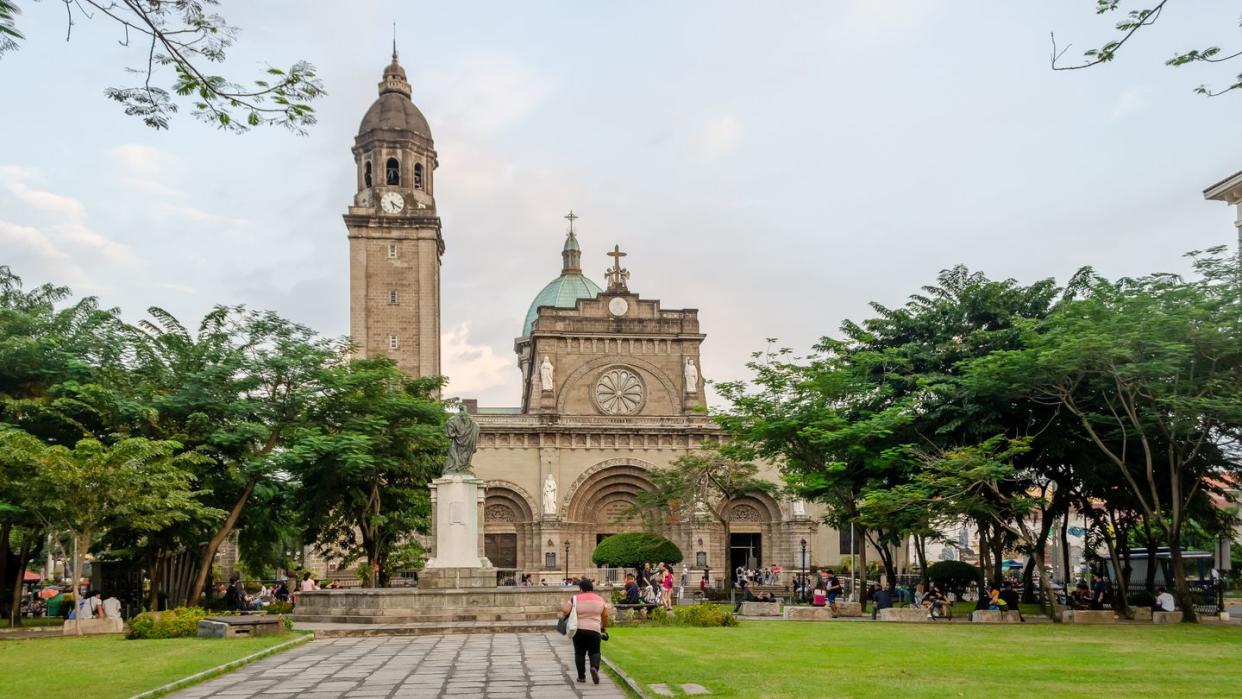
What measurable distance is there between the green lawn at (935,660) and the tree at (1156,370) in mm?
4410

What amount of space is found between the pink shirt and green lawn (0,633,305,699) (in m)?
4.99

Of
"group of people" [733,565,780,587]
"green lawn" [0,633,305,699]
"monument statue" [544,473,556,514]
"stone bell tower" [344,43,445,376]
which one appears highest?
"stone bell tower" [344,43,445,376]

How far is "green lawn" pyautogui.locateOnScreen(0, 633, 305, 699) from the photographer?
14.1 meters

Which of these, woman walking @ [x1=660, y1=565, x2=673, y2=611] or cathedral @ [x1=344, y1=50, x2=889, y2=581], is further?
cathedral @ [x1=344, y1=50, x2=889, y2=581]

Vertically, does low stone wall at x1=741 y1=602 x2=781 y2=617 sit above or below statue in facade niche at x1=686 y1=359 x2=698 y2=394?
below

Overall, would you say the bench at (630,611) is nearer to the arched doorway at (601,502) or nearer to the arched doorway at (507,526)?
the arched doorway at (601,502)

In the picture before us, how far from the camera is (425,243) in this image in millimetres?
61656

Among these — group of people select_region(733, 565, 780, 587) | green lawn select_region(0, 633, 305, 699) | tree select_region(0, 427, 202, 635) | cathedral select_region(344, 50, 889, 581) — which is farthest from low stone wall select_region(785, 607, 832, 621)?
cathedral select_region(344, 50, 889, 581)

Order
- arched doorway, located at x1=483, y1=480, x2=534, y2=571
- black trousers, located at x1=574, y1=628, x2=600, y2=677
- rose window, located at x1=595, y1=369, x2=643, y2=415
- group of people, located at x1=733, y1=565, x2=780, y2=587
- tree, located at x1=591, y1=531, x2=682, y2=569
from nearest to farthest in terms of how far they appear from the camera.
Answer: black trousers, located at x1=574, y1=628, x2=600, y2=677, tree, located at x1=591, y1=531, x2=682, y2=569, group of people, located at x1=733, y1=565, x2=780, y2=587, arched doorway, located at x1=483, y1=480, x2=534, y2=571, rose window, located at x1=595, y1=369, x2=643, y2=415

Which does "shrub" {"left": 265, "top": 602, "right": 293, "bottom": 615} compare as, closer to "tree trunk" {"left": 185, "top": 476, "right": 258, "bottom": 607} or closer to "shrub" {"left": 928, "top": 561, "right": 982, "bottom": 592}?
"tree trunk" {"left": 185, "top": 476, "right": 258, "bottom": 607}

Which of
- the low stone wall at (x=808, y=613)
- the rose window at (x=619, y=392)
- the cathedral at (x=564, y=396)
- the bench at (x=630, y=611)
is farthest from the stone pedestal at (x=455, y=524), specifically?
the rose window at (x=619, y=392)

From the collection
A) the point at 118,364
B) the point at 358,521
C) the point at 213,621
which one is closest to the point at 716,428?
the point at 358,521

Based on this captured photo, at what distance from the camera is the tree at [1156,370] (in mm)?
25516

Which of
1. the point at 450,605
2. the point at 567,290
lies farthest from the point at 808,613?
the point at 567,290
